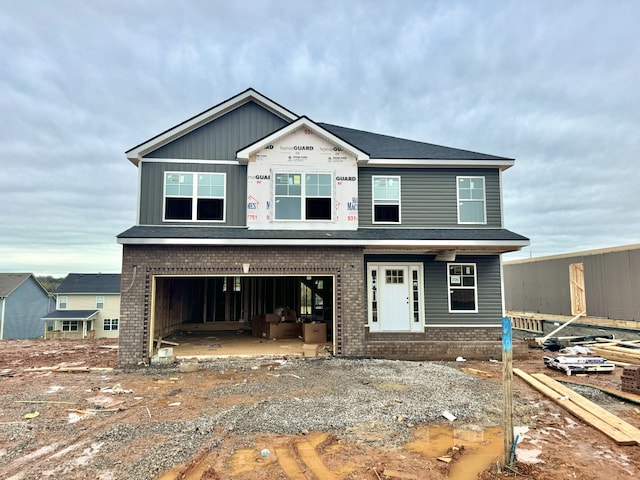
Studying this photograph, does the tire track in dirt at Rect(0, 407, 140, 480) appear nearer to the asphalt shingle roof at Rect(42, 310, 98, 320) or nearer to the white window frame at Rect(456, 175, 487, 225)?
the white window frame at Rect(456, 175, 487, 225)

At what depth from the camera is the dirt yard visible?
14.0 feet

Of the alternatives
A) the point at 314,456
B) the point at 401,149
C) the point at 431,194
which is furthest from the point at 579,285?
the point at 314,456

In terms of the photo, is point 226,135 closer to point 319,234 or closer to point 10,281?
point 319,234

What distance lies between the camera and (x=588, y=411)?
250 inches

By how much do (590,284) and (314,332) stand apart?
46.7ft

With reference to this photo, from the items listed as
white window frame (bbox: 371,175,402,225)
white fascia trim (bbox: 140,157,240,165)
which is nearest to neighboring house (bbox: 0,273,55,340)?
white fascia trim (bbox: 140,157,240,165)

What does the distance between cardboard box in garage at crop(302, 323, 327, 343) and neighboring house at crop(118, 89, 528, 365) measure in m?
1.54

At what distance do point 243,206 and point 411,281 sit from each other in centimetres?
643

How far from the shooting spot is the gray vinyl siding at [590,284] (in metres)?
15.1

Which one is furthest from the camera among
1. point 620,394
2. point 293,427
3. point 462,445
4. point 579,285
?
point 579,285

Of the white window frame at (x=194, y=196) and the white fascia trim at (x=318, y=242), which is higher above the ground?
the white window frame at (x=194, y=196)

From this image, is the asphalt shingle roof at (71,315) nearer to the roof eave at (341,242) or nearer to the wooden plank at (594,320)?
the roof eave at (341,242)

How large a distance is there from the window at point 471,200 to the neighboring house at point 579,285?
7935 millimetres

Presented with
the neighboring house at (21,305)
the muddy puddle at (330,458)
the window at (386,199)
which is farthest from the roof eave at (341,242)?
the neighboring house at (21,305)
